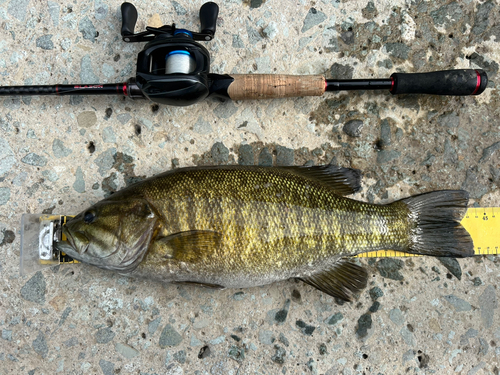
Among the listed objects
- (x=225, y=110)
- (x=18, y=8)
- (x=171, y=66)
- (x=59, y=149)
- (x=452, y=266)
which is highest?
(x=18, y=8)

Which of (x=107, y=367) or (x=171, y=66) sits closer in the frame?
(x=171, y=66)

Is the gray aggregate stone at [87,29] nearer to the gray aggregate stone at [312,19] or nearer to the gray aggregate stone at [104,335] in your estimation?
the gray aggregate stone at [312,19]

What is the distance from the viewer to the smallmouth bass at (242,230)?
186 cm

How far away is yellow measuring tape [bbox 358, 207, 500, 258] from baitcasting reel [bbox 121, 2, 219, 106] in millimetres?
1539

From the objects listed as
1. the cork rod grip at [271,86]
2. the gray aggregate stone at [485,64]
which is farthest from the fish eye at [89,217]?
the gray aggregate stone at [485,64]

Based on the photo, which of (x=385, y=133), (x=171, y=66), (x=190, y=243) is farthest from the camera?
(x=385, y=133)

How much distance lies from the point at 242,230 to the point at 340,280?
0.72 m

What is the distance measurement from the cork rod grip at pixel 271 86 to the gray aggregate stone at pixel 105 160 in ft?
2.97

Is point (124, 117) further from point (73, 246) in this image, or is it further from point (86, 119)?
point (73, 246)

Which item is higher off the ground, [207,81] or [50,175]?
[207,81]

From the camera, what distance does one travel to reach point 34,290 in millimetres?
2238

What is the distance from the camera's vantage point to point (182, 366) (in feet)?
7.24

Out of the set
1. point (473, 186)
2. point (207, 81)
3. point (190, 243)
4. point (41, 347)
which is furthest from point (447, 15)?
point (41, 347)

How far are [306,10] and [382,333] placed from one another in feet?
7.58
